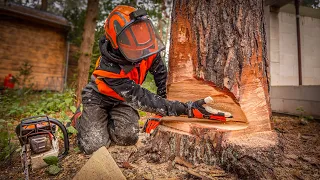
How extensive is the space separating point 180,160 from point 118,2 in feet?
22.7

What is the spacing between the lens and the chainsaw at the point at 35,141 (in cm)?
180

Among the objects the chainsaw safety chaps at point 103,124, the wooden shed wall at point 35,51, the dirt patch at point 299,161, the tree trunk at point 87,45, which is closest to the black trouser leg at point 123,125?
the chainsaw safety chaps at point 103,124

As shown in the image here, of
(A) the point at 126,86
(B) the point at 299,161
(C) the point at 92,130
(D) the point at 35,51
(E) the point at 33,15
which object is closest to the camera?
(B) the point at 299,161

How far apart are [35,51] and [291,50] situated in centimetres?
982

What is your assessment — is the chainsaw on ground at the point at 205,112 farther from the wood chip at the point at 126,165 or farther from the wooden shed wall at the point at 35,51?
the wooden shed wall at the point at 35,51

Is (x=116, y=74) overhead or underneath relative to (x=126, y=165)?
overhead

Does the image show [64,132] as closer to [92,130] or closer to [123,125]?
[92,130]

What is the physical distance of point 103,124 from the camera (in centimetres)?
253

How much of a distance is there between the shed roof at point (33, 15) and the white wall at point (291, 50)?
859 centimetres

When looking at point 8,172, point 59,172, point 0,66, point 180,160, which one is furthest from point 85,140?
point 0,66

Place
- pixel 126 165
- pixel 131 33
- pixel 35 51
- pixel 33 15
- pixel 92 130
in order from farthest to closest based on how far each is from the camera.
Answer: pixel 35 51 < pixel 33 15 < pixel 92 130 < pixel 131 33 < pixel 126 165

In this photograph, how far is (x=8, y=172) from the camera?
183cm

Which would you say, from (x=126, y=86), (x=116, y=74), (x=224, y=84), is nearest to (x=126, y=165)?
(x=126, y=86)

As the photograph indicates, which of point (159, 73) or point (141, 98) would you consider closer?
point (141, 98)
